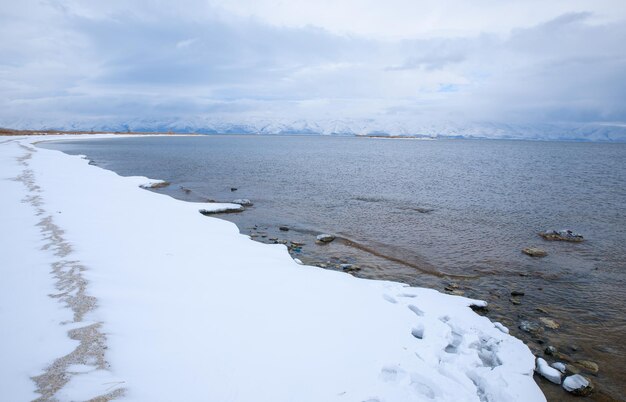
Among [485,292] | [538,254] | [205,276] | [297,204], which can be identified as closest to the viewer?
[205,276]

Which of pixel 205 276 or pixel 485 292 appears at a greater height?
pixel 205 276

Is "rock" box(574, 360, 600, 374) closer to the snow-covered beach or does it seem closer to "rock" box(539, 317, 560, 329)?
the snow-covered beach

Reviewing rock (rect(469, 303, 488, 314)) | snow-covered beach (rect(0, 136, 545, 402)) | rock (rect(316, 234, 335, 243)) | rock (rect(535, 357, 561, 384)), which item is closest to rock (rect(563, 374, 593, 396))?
rock (rect(535, 357, 561, 384))

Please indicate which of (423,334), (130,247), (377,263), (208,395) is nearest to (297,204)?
(377,263)

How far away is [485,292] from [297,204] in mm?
15332

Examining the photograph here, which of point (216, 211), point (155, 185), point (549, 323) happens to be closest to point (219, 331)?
point (549, 323)

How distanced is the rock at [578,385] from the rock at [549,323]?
8.31 feet

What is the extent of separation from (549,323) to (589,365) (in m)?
1.87

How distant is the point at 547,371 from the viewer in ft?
23.5

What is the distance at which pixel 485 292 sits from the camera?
11.4 metres

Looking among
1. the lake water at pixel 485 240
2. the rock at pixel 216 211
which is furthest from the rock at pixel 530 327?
the rock at pixel 216 211

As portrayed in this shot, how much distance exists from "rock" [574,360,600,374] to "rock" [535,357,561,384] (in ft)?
3.09

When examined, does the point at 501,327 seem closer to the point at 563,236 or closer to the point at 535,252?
the point at 535,252

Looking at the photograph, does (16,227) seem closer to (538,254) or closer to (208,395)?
(208,395)
